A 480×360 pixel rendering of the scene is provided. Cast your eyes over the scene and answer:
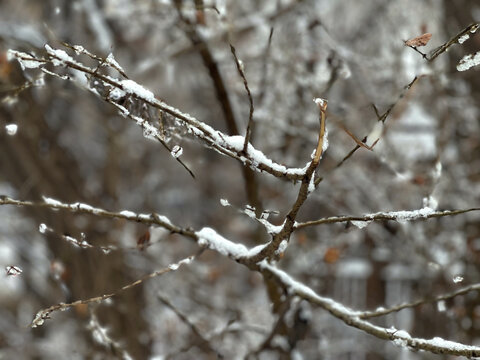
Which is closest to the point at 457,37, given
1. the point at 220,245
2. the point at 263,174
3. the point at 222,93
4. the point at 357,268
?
the point at 220,245

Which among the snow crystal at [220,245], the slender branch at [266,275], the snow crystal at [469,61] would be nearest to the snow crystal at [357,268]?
the slender branch at [266,275]

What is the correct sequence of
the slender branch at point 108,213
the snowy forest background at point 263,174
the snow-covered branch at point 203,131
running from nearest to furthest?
1. the snow-covered branch at point 203,131
2. the slender branch at point 108,213
3. the snowy forest background at point 263,174

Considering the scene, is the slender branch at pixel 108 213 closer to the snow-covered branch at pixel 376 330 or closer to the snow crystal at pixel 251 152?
the snow-covered branch at pixel 376 330

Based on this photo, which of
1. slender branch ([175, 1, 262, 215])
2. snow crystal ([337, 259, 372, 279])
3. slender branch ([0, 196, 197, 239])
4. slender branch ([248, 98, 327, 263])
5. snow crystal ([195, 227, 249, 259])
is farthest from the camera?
snow crystal ([337, 259, 372, 279])

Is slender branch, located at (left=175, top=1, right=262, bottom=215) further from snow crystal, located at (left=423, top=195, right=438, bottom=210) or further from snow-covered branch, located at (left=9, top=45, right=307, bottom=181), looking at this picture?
snow-covered branch, located at (left=9, top=45, right=307, bottom=181)

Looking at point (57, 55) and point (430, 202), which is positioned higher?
point (430, 202)

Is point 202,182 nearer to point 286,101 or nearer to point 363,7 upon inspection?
point 363,7

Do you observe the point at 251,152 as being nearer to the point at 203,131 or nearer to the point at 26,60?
the point at 203,131

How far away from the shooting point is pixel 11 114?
3693 millimetres

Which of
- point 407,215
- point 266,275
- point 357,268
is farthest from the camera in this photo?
point 357,268

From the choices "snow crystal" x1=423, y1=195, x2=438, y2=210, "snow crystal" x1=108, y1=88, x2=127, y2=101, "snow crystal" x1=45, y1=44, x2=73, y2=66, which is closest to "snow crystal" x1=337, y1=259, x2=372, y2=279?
"snow crystal" x1=423, y1=195, x2=438, y2=210

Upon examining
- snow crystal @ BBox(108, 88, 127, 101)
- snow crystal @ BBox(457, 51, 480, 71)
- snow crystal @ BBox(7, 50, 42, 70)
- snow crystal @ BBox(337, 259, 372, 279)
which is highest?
snow crystal @ BBox(337, 259, 372, 279)

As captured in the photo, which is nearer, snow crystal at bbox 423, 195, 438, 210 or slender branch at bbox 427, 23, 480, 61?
slender branch at bbox 427, 23, 480, 61

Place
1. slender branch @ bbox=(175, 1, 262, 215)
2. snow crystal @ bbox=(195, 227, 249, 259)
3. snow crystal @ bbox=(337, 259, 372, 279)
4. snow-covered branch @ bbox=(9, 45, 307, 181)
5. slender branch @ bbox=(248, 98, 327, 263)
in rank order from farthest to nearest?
snow crystal @ bbox=(337, 259, 372, 279) → slender branch @ bbox=(175, 1, 262, 215) → snow crystal @ bbox=(195, 227, 249, 259) → snow-covered branch @ bbox=(9, 45, 307, 181) → slender branch @ bbox=(248, 98, 327, 263)
